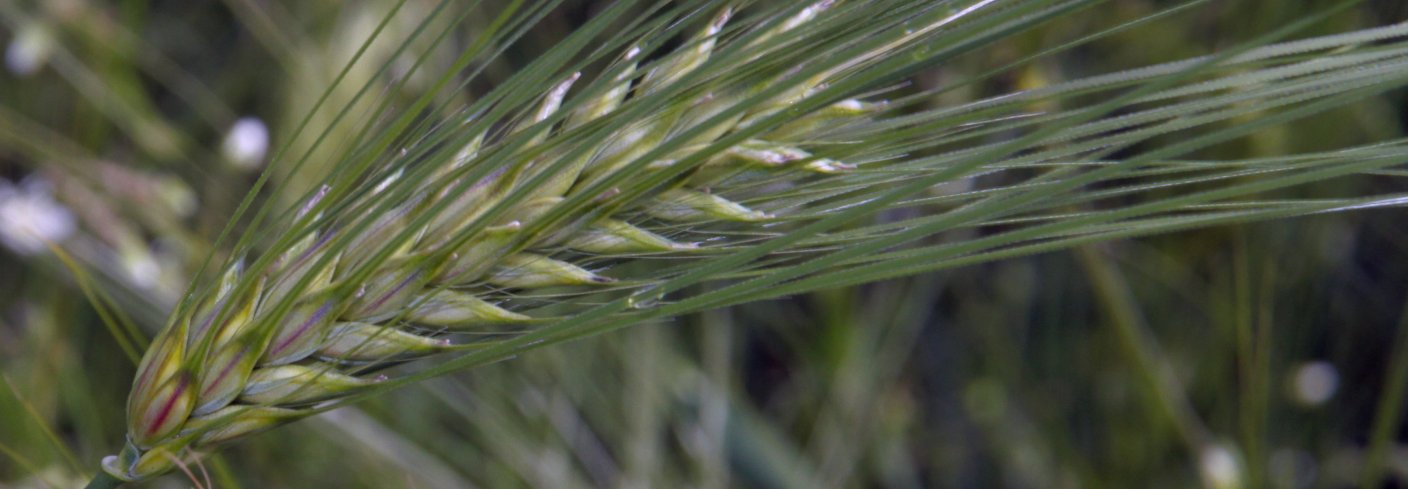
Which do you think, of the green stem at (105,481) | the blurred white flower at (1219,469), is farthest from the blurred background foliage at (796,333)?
the green stem at (105,481)

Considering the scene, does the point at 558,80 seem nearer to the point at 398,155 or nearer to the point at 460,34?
the point at 398,155

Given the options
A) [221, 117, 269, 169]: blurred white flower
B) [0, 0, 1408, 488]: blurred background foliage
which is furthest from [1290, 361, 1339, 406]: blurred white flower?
[221, 117, 269, 169]: blurred white flower

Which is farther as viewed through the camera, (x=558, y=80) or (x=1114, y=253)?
(x=1114, y=253)

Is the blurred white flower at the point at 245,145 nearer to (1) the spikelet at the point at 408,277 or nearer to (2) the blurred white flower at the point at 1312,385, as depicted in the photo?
(1) the spikelet at the point at 408,277

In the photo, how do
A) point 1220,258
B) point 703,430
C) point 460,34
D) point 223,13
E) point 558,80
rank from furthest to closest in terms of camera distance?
point 223,13 < point 460,34 < point 1220,258 < point 703,430 < point 558,80

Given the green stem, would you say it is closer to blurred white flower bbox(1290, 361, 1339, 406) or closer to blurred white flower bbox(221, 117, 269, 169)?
blurred white flower bbox(221, 117, 269, 169)

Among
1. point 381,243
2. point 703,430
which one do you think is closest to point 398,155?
point 381,243
